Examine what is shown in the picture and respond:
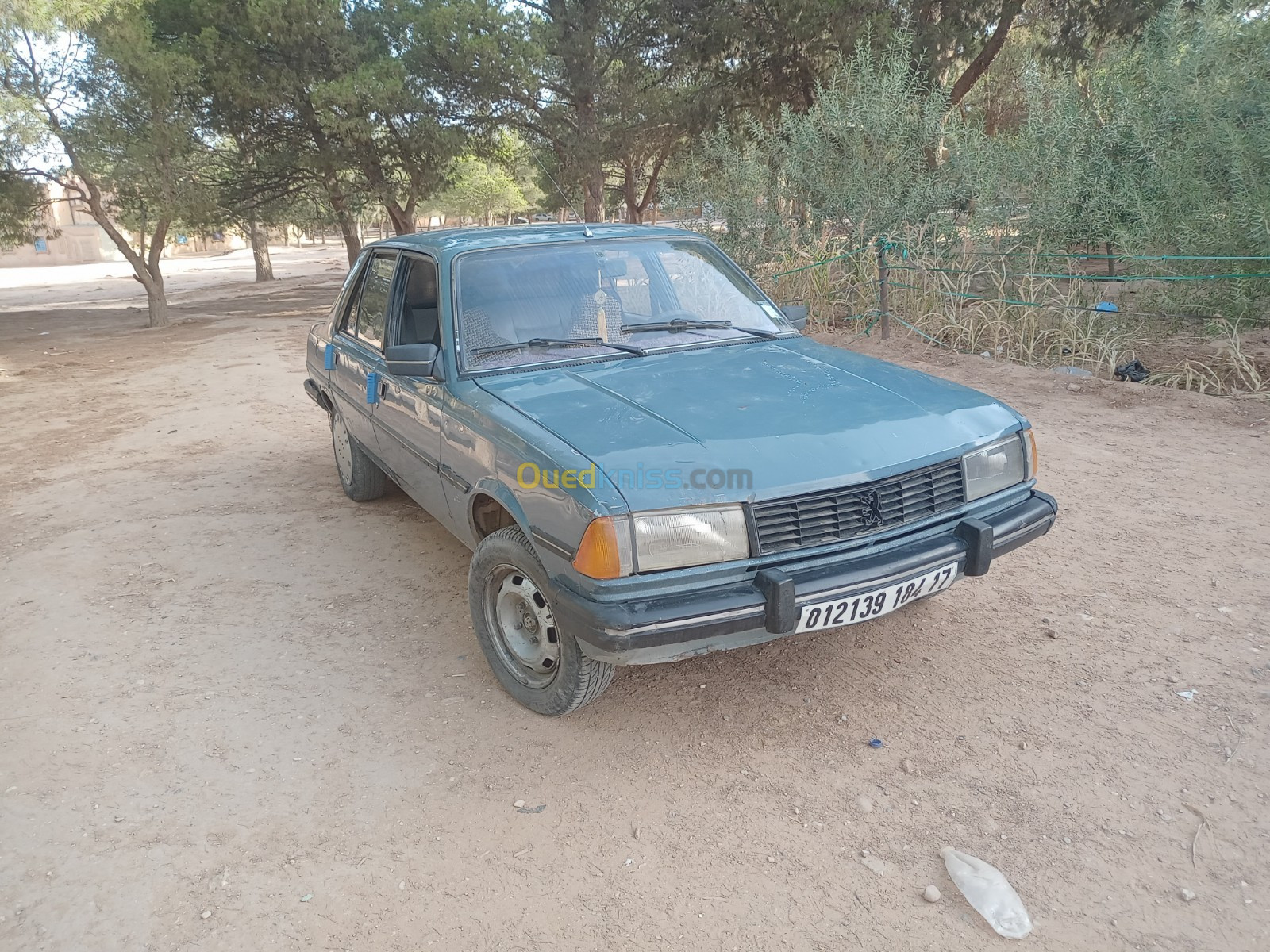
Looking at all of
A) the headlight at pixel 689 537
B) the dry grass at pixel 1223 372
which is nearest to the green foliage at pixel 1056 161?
the dry grass at pixel 1223 372

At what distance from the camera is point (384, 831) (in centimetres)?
253

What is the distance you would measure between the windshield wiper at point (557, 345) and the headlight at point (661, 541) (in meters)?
1.14

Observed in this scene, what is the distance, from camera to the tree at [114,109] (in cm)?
1286

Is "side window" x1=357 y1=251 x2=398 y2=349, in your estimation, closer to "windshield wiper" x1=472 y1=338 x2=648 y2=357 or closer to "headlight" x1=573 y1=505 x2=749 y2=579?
"windshield wiper" x1=472 y1=338 x2=648 y2=357

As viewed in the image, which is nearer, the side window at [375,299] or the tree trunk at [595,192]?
the side window at [375,299]

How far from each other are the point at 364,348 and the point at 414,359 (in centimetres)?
115

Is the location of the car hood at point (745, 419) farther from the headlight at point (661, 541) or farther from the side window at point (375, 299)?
the side window at point (375, 299)

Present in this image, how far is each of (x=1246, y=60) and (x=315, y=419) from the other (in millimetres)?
9085

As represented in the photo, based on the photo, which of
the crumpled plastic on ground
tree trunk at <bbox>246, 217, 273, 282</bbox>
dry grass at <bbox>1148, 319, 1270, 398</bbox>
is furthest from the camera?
tree trunk at <bbox>246, 217, 273, 282</bbox>

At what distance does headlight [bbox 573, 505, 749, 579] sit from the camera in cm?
241

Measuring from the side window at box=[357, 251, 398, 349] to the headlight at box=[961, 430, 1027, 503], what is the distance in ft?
8.78

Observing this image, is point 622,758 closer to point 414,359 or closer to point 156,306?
point 414,359

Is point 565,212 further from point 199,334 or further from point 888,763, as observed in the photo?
point 888,763

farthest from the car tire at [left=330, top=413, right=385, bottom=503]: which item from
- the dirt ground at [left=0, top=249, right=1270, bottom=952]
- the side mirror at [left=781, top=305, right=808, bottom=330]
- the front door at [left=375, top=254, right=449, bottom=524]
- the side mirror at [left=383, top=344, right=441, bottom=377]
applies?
the side mirror at [left=781, top=305, right=808, bottom=330]
